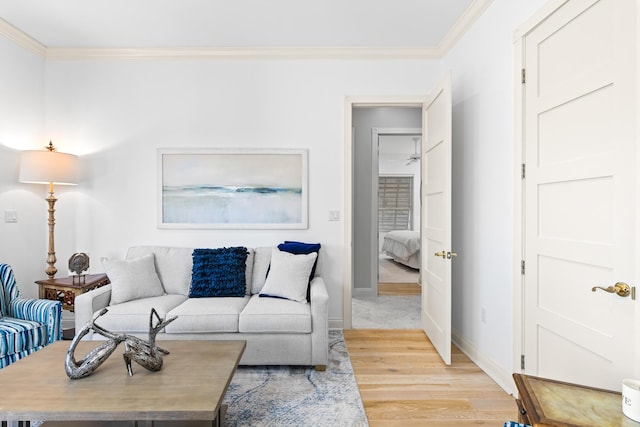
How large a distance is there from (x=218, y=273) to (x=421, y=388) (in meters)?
1.81

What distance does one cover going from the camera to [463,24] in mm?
2963

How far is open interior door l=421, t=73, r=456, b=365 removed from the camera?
272 centimetres

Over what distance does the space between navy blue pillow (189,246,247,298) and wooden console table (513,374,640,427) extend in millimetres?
2242

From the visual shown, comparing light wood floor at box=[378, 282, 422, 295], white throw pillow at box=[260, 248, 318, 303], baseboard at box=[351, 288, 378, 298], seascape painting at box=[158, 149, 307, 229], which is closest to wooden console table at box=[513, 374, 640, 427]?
white throw pillow at box=[260, 248, 318, 303]

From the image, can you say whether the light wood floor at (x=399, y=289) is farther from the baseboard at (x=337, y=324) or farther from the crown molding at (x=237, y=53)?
the crown molding at (x=237, y=53)

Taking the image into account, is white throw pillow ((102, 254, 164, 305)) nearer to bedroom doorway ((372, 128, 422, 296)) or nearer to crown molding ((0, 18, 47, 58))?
crown molding ((0, 18, 47, 58))

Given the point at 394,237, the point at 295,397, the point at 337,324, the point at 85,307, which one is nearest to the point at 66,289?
the point at 85,307

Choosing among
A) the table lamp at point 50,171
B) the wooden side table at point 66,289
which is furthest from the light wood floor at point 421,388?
the table lamp at point 50,171

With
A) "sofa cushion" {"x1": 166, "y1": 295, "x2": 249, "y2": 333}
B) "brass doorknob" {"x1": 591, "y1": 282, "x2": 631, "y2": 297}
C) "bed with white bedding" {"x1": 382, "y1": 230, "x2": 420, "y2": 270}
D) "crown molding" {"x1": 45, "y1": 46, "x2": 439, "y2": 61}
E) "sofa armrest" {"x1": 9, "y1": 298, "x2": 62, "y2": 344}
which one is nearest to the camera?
"brass doorknob" {"x1": 591, "y1": 282, "x2": 631, "y2": 297}

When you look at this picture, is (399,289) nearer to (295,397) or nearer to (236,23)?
(295,397)

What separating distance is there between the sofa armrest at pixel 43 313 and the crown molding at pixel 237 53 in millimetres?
2345

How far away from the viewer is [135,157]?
3.54 meters

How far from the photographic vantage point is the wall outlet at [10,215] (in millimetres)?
3104

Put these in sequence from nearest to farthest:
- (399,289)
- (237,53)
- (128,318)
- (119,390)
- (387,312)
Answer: (119,390), (128,318), (237,53), (387,312), (399,289)
